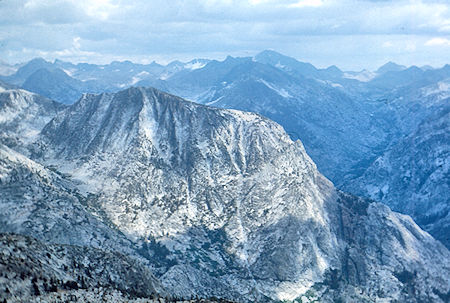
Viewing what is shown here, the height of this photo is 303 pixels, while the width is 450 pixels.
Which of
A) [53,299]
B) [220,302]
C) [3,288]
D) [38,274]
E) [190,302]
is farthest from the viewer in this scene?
[220,302]

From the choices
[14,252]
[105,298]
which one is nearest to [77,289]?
[105,298]

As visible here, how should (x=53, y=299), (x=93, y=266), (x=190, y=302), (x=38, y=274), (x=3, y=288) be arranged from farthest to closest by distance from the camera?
(x=93, y=266) → (x=190, y=302) → (x=38, y=274) → (x=53, y=299) → (x=3, y=288)

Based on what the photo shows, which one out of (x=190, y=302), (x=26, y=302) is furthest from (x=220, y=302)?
(x=26, y=302)

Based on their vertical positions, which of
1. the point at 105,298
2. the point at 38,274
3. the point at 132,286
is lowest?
the point at 132,286

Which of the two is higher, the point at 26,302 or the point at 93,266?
the point at 26,302

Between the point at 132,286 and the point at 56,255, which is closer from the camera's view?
the point at 56,255

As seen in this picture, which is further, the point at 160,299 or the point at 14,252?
the point at 160,299

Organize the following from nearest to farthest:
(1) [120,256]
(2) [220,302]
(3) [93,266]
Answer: (2) [220,302]
(3) [93,266]
(1) [120,256]

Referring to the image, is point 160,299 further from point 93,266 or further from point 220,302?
point 93,266

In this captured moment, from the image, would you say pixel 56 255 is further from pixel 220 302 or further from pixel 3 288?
pixel 220 302
